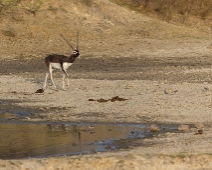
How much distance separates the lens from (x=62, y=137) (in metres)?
12.2

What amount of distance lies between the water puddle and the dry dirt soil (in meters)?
0.47

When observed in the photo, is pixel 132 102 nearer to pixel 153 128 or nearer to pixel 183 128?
pixel 153 128

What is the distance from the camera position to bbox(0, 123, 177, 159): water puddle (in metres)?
11.0

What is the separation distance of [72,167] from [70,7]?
1896 cm

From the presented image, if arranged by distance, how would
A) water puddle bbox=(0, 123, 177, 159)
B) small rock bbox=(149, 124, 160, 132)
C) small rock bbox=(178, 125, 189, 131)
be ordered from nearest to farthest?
water puddle bbox=(0, 123, 177, 159), small rock bbox=(178, 125, 189, 131), small rock bbox=(149, 124, 160, 132)

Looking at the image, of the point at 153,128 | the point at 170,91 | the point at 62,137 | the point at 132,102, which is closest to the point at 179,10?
the point at 170,91

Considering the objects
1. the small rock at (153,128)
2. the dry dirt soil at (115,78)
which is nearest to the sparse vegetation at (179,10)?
the dry dirt soil at (115,78)

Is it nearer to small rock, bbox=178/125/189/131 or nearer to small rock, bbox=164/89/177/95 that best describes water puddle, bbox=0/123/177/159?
small rock, bbox=178/125/189/131

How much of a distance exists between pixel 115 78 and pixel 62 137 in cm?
778

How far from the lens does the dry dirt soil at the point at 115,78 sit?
1020 cm

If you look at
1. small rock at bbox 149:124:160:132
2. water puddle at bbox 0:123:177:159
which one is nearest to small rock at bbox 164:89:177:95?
water puddle at bbox 0:123:177:159

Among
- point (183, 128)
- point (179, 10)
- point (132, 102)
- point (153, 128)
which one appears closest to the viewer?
point (183, 128)

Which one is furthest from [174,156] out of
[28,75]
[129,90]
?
[28,75]

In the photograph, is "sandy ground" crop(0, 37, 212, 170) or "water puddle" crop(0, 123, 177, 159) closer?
"sandy ground" crop(0, 37, 212, 170)
